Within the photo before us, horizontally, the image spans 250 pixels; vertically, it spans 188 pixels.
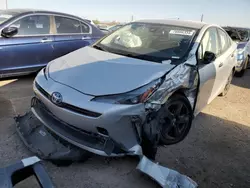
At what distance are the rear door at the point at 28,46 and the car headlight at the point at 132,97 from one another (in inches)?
118

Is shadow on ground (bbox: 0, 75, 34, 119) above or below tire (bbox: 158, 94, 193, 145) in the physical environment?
below

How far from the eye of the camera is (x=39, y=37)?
5.21 meters

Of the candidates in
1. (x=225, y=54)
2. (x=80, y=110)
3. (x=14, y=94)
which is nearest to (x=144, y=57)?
(x=80, y=110)

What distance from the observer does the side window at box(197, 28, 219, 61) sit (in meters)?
3.58

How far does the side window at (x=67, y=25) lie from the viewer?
5551 mm

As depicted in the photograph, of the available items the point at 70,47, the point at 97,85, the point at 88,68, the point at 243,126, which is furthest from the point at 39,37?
the point at 243,126

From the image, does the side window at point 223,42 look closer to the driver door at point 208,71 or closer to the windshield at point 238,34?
the driver door at point 208,71

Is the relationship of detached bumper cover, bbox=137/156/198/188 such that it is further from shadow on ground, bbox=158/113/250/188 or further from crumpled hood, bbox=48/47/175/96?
crumpled hood, bbox=48/47/175/96

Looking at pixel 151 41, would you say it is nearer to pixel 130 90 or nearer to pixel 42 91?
pixel 130 90

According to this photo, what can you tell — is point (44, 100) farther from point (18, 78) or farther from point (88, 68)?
point (18, 78)

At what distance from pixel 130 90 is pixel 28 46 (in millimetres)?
3169

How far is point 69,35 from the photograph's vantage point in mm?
5719

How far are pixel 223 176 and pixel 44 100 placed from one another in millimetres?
2119

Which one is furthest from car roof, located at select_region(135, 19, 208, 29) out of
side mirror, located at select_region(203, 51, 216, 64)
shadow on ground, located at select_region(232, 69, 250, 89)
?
shadow on ground, located at select_region(232, 69, 250, 89)
